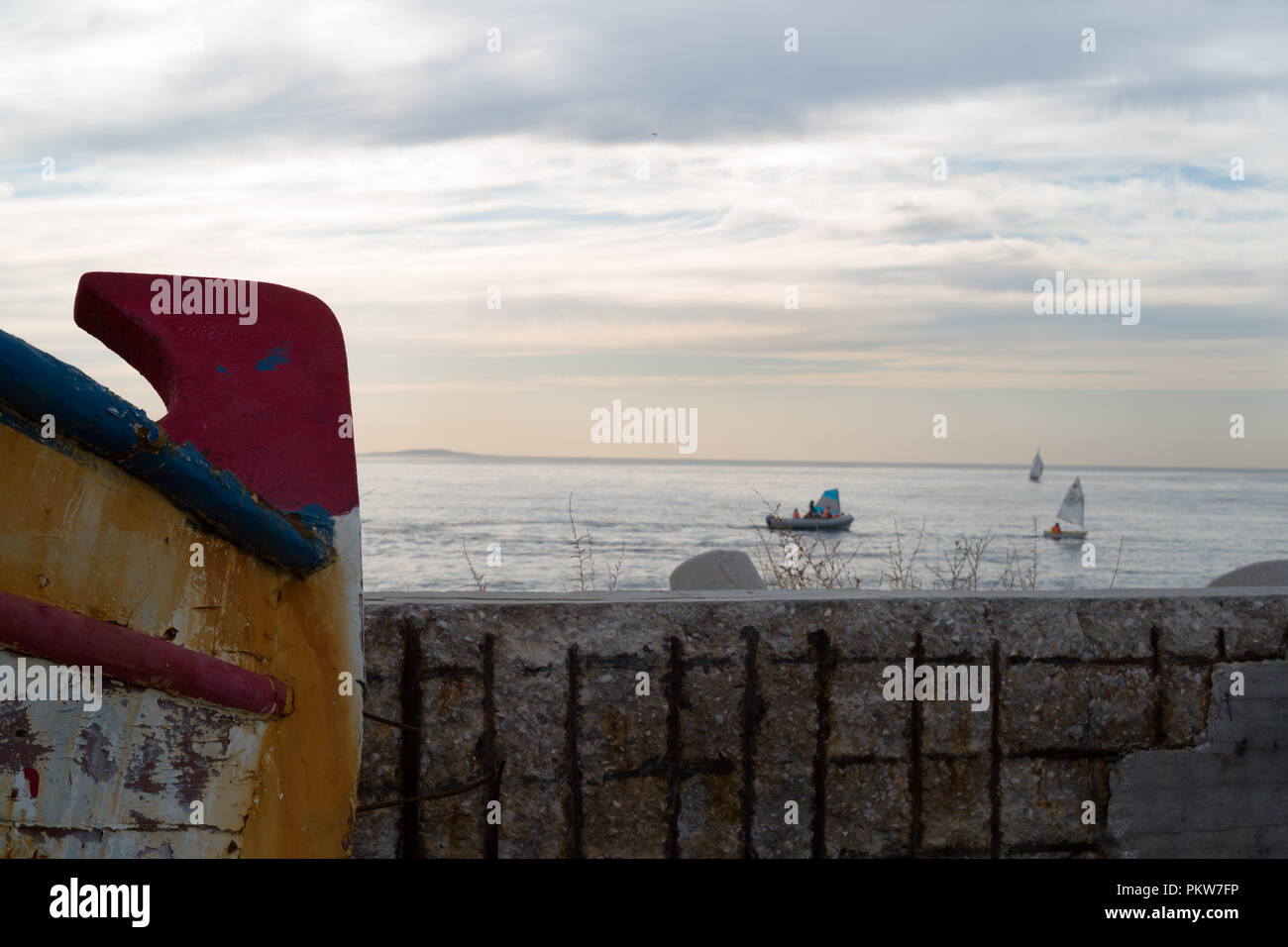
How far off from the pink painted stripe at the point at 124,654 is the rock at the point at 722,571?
295 cm

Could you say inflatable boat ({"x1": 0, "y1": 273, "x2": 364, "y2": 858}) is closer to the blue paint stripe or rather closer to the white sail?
the blue paint stripe

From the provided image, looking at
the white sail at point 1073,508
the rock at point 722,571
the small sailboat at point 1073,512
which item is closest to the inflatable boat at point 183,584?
the rock at point 722,571

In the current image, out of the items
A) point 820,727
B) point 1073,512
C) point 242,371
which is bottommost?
point 820,727

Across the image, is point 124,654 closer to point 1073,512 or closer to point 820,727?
point 820,727

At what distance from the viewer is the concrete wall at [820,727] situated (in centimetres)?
259

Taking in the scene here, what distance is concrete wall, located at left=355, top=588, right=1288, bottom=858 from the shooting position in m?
2.59

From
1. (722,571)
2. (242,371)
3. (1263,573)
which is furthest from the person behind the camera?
(1263,573)

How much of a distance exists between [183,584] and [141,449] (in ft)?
0.88

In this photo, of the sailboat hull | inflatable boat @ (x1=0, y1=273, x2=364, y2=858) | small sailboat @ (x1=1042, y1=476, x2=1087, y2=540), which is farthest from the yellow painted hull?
small sailboat @ (x1=1042, y1=476, x2=1087, y2=540)

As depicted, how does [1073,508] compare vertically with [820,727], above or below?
above

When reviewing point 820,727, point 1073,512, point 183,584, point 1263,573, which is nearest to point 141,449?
point 183,584

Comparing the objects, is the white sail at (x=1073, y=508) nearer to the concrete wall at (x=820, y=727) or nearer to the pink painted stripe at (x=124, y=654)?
the concrete wall at (x=820, y=727)

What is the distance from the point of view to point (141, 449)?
1702mm
